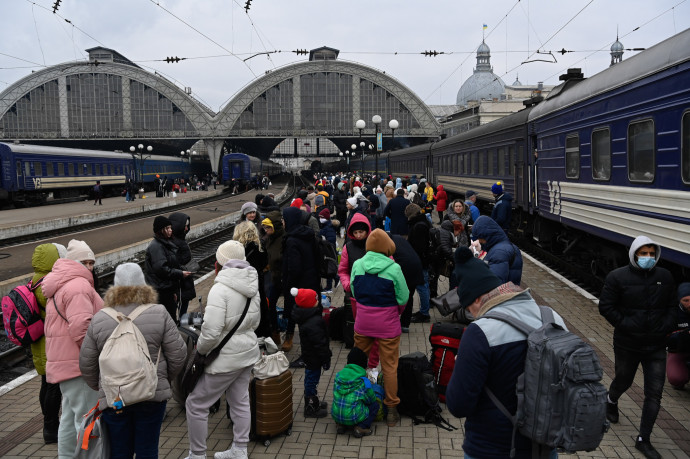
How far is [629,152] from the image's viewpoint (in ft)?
27.9

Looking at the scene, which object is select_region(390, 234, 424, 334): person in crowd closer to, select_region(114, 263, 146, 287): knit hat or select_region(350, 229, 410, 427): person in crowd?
select_region(350, 229, 410, 427): person in crowd

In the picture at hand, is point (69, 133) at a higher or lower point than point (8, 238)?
higher

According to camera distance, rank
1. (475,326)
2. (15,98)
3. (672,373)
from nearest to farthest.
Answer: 1. (475,326)
2. (672,373)
3. (15,98)

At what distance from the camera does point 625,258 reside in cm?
975

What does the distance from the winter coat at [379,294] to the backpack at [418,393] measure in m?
0.50

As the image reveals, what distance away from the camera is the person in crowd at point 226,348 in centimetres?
475

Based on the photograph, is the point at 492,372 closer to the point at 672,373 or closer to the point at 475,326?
the point at 475,326

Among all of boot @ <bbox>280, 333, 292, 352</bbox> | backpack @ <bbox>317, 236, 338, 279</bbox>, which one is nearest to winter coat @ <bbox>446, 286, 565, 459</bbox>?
backpack @ <bbox>317, 236, 338, 279</bbox>

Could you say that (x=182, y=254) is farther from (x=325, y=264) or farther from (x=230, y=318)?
(x=230, y=318)

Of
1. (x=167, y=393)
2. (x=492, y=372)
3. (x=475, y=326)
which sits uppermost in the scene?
(x=475, y=326)

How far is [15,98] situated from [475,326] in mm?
89069

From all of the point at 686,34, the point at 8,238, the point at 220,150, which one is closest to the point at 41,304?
the point at 686,34

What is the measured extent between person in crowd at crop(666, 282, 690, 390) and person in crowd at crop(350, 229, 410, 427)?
274cm

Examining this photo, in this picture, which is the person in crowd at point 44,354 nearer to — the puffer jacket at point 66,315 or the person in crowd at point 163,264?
the puffer jacket at point 66,315
